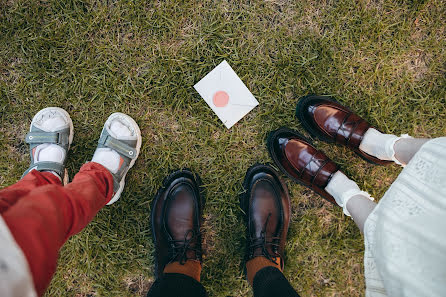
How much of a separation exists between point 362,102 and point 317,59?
40cm

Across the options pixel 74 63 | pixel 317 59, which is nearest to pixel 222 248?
pixel 317 59

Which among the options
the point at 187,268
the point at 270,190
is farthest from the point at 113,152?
the point at 270,190

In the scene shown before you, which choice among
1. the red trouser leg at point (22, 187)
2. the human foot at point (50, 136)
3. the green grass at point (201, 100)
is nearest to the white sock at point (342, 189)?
the green grass at point (201, 100)

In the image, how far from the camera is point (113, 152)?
1.75m

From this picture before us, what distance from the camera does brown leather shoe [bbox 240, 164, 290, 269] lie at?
1.83 meters

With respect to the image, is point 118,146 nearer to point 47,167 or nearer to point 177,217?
point 47,167

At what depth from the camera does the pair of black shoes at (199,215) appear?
70.1 inches

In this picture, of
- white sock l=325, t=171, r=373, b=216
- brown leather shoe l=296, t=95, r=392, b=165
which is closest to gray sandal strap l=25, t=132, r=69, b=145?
brown leather shoe l=296, t=95, r=392, b=165

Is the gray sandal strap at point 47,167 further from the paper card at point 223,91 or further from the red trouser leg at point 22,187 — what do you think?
the paper card at point 223,91

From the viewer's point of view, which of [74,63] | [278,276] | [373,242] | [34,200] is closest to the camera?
[34,200]

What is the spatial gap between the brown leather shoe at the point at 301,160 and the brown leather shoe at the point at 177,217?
1.83 ft

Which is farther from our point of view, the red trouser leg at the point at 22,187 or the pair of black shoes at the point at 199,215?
the pair of black shoes at the point at 199,215

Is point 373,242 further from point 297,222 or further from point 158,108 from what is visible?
point 158,108

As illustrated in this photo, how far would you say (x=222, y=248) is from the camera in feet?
6.15
